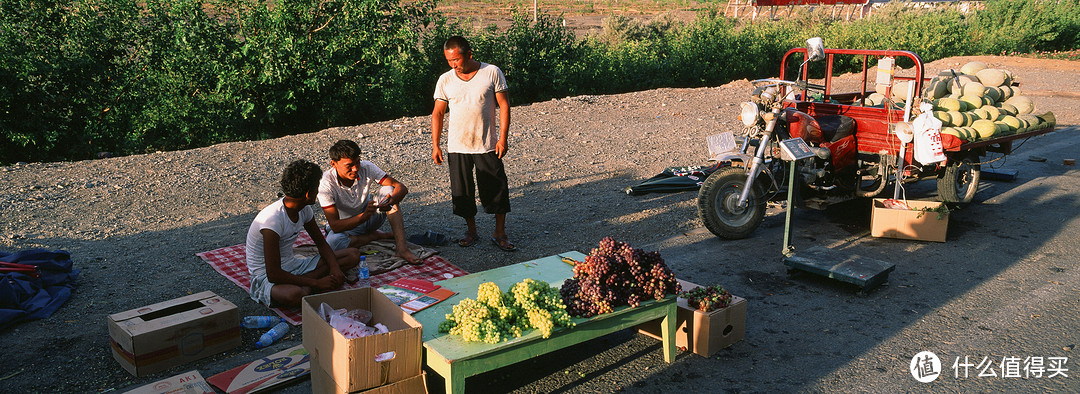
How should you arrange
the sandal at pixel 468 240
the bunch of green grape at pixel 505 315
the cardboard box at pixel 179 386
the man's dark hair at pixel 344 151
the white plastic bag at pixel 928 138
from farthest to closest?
1. the white plastic bag at pixel 928 138
2. the sandal at pixel 468 240
3. the man's dark hair at pixel 344 151
4. the cardboard box at pixel 179 386
5. the bunch of green grape at pixel 505 315

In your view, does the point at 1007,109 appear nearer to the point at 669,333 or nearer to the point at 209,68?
the point at 669,333

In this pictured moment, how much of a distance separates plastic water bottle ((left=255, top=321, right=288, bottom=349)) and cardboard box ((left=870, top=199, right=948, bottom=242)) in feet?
18.0

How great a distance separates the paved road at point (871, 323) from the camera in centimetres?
431

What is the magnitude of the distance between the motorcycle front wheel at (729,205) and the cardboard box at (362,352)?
12.2 feet

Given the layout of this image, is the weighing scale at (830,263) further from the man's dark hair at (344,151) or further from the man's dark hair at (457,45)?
the man's dark hair at (344,151)

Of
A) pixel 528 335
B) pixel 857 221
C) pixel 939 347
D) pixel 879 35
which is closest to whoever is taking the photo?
pixel 528 335

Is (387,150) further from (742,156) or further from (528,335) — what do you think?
(528,335)

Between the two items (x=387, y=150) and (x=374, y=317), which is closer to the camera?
(x=374, y=317)

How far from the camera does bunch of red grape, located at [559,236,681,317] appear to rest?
12.8ft

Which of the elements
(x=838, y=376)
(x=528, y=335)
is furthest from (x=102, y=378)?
(x=838, y=376)

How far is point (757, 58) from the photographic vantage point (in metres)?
21.5

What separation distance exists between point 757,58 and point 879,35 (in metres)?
5.38

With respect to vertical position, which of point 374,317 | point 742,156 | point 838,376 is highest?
point 742,156

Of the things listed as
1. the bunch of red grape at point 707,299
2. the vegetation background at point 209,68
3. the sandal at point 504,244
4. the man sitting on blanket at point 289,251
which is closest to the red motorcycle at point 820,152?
the sandal at point 504,244
